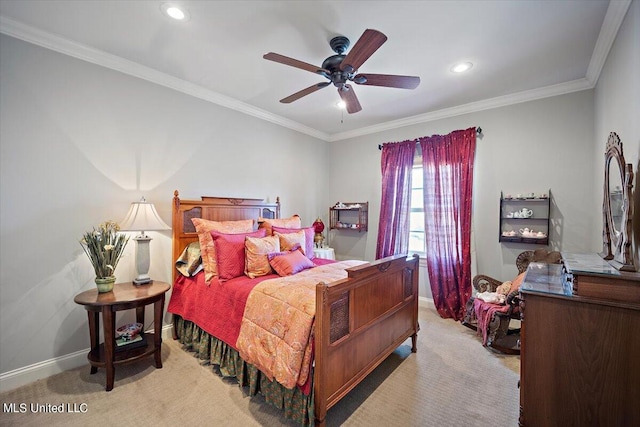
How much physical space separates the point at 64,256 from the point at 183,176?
1304 millimetres

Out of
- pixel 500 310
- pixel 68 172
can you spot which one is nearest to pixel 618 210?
pixel 500 310

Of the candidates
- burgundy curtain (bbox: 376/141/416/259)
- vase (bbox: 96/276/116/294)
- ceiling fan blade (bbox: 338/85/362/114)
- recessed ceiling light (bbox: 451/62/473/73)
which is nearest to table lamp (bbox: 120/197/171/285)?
vase (bbox: 96/276/116/294)

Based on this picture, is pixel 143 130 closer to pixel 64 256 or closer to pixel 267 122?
pixel 64 256

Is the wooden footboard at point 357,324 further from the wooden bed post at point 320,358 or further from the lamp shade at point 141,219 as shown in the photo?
the lamp shade at point 141,219

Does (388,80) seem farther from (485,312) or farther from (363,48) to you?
(485,312)

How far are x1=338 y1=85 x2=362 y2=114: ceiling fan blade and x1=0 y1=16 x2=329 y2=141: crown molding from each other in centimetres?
175

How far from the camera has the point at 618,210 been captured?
183 cm

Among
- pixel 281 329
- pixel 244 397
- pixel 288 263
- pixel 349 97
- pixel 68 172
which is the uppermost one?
pixel 349 97

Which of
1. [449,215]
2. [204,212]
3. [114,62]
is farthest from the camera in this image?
[449,215]

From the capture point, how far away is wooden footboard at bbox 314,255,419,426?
165 cm

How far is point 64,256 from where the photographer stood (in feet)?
7.88

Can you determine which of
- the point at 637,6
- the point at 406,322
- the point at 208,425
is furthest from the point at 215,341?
the point at 637,6

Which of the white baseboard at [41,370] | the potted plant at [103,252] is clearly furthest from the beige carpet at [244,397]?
the potted plant at [103,252]

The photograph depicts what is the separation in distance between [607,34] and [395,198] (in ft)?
8.69
